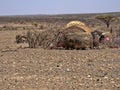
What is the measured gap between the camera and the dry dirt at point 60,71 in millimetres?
8219

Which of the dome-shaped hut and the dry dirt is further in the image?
the dome-shaped hut

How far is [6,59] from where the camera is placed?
12133mm

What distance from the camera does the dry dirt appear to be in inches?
324

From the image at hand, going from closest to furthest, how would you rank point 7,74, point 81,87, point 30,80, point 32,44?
1. point 81,87
2. point 30,80
3. point 7,74
4. point 32,44

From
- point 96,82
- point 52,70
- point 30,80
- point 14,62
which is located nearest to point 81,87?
point 96,82

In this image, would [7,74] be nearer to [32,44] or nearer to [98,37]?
[32,44]

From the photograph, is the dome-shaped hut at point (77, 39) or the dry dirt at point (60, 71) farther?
the dome-shaped hut at point (77, 39)

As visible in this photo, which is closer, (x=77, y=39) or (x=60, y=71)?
(x=60, y=71)

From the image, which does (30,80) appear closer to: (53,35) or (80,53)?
(80,53)

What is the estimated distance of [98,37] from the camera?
56.7 ft

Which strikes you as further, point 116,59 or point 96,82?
point 116,59

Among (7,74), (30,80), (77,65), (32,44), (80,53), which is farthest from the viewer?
(32,44)

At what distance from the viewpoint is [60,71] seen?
974 centimetres

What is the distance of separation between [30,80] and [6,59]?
11.7ft
